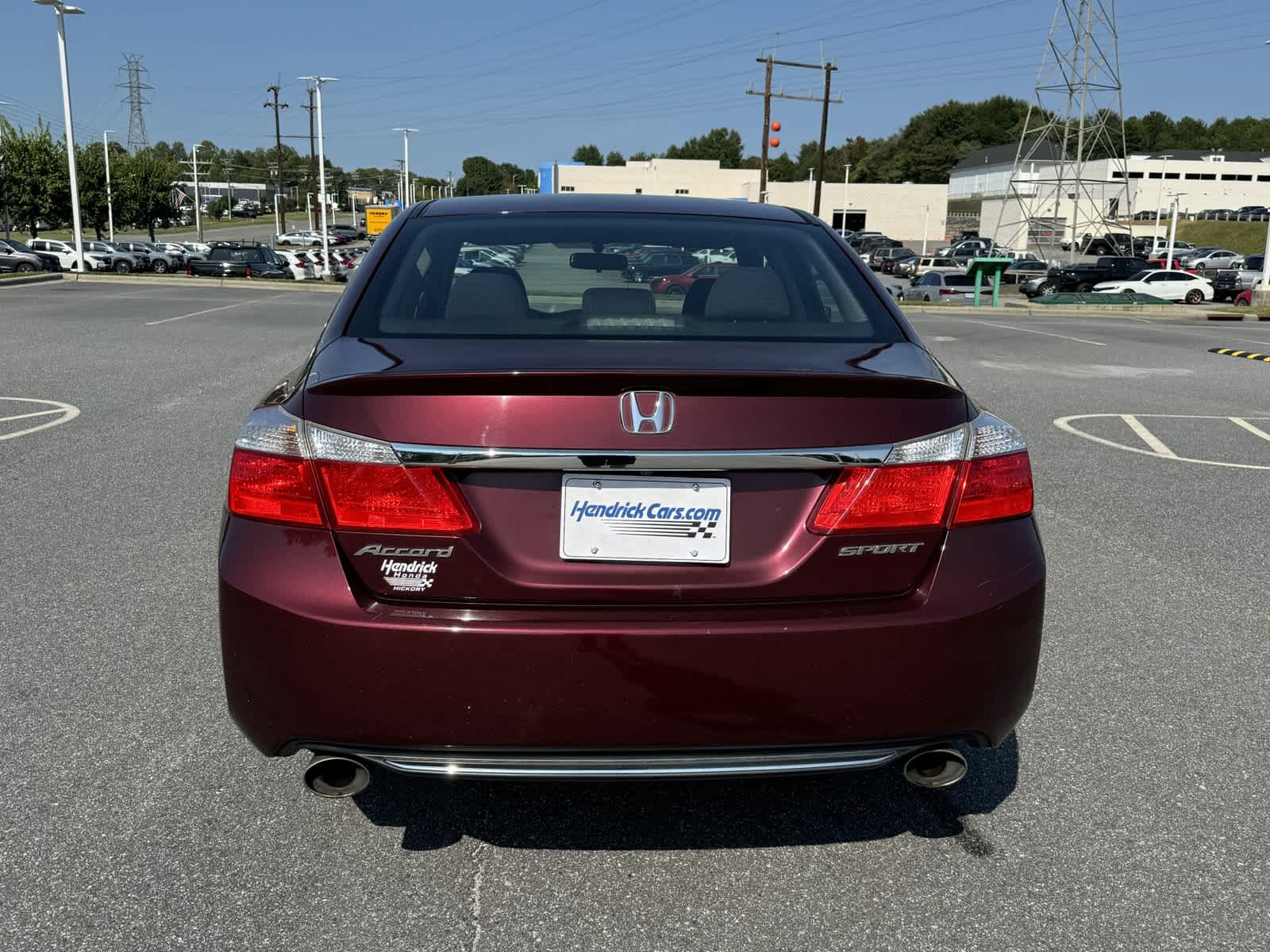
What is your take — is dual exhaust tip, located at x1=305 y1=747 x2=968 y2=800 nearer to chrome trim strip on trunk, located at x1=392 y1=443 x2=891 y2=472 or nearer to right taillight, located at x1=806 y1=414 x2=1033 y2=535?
right taillight, located at x1=806 y1=414 x2=1033 y2=535

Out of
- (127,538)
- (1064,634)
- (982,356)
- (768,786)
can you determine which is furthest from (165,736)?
(982,356)

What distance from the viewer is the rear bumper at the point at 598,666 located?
2355mm

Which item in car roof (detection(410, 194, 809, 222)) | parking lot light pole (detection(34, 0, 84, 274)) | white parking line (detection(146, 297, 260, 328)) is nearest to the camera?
car roof (detection(410, 194, 809, 222))

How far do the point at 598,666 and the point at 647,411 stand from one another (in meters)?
0.55

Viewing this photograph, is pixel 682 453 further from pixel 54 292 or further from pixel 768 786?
pixel 54 292

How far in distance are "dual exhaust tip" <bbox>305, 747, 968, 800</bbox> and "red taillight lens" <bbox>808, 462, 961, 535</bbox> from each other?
0.55 m

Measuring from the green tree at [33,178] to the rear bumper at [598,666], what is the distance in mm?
73327

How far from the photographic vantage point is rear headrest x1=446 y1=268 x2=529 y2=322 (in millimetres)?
2986

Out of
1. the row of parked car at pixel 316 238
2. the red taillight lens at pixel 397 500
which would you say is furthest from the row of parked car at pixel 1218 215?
the red taillight lens at pixel 397 500

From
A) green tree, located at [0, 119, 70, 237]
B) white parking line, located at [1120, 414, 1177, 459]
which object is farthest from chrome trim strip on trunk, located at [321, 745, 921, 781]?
green tree, located at [0, 119, 70, 237]

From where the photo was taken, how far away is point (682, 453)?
2324 mm

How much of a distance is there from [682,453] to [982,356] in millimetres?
15373

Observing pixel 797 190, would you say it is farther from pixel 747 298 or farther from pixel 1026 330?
pixel 747 298

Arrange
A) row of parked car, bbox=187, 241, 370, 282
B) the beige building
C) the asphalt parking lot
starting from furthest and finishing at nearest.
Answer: the beige building
row of parked car, bbox=187, 241, 370, 282
the asphalt parking lot
